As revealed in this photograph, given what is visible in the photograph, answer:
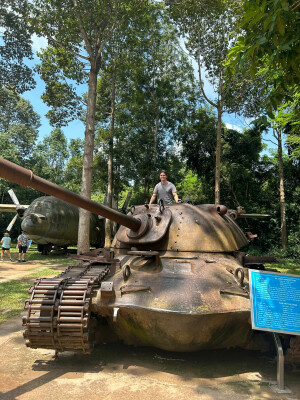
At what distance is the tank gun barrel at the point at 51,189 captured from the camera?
3516 mm

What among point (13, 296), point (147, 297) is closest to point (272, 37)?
point (147, 297)

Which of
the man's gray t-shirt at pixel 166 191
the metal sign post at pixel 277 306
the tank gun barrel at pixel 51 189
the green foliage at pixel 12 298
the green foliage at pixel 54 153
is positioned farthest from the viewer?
the green foliage at pixel 54 153

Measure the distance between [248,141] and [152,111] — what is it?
7015 mm

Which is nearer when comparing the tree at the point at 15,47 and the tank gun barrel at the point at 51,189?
the tank gun barrel at the point at 51,189

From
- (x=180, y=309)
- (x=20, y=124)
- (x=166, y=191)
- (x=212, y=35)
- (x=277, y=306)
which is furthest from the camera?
(x=20, y=124)

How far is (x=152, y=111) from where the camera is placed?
24484 millimetres

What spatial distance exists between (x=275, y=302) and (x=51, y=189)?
9.58 ft

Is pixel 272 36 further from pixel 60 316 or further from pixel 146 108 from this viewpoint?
pixel 146 108

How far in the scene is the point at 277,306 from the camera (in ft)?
13.6

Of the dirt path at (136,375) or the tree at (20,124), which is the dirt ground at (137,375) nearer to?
the dirt path at (136,375)

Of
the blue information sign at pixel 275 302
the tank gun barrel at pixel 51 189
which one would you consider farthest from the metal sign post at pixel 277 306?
the tank gun barrel at pixel 51 189

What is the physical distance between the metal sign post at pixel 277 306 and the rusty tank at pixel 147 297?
0.17 m

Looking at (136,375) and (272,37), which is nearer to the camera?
(136,375)

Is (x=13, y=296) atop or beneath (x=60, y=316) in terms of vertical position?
beneath
